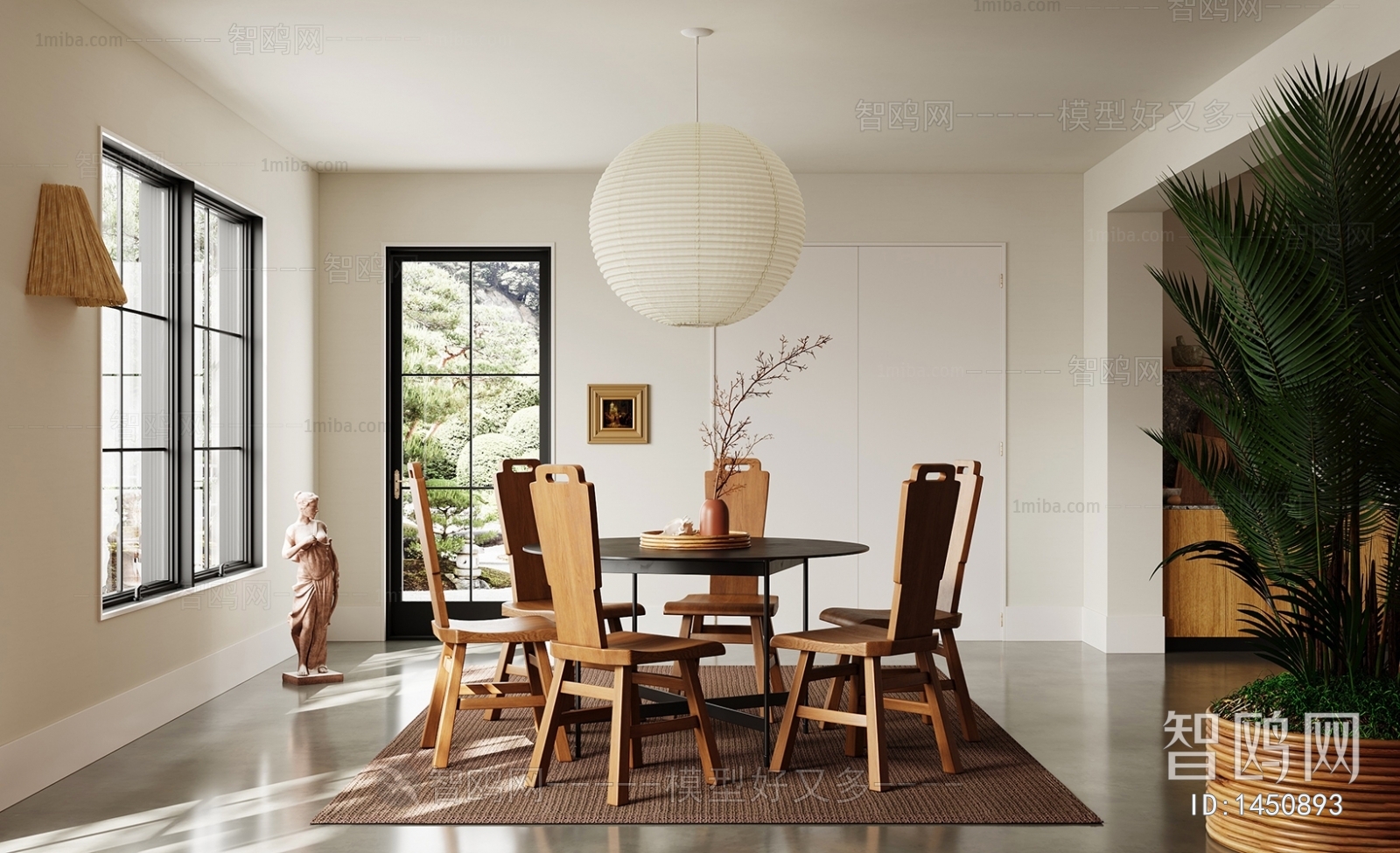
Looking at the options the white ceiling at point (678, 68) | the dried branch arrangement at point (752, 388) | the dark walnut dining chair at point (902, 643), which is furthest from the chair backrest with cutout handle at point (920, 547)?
the dried branch arrangement at point (752, 388)

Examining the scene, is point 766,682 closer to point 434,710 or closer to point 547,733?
point 547,733

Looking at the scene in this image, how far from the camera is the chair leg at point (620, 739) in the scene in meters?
3.48

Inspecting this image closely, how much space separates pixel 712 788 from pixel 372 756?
53.5 inches

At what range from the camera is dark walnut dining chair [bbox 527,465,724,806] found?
3.46m

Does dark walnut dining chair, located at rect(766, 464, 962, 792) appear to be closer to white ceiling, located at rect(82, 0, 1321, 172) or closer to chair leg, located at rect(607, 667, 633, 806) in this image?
chair leg, located at rect(607, 667, 633, 806)

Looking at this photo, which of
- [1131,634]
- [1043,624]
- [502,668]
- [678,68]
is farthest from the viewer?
[1043,624]

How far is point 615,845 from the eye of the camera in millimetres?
3156

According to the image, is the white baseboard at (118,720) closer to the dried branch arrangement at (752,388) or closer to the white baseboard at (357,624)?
the white baseboard at (357,624)

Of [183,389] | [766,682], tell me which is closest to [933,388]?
[766,682]

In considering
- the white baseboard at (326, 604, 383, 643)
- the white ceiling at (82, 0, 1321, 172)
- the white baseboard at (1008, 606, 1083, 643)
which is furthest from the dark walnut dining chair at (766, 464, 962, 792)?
the white baseboard at (326, 604, 383, 643)

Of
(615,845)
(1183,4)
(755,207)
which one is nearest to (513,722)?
(615,845)

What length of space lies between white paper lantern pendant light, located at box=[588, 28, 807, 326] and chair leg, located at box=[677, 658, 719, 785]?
1.31 metres

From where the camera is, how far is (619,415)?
6.80 metres

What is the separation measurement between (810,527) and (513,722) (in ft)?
8.79
